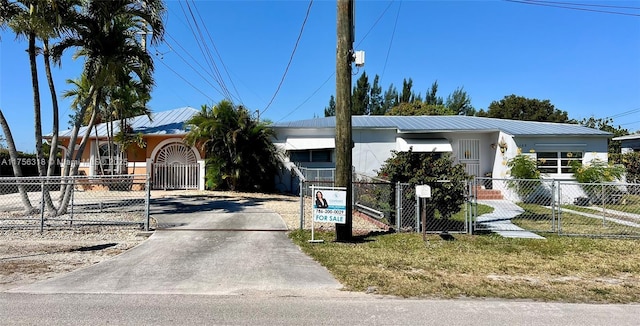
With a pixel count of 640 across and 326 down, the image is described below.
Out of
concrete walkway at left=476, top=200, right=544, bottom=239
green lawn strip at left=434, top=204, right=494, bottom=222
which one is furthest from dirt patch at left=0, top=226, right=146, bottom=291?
concrete walkway at left=476, top=200, right=544, bottom=239

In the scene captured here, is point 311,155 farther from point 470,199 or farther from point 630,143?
point 630,143

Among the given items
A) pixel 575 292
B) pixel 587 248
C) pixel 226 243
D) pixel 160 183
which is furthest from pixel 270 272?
pixel 160 183

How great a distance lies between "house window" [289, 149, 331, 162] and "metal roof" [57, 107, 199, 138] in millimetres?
5800

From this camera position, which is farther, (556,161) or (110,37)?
(556,161)

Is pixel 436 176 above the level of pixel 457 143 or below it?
below

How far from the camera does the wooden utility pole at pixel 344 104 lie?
823 cm

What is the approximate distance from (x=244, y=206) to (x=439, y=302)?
9.75m

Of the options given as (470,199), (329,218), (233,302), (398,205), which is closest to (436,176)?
(470,199)

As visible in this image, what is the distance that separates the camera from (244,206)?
44.3ft

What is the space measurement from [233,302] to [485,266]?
425 cm

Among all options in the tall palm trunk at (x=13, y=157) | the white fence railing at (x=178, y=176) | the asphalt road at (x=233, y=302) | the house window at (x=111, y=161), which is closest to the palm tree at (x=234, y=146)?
the white fence railing at (x=178, y=176)

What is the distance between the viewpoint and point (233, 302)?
465 centimetres

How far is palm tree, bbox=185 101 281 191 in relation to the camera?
1797cm

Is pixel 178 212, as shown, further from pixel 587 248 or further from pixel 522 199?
pixel 522 199
